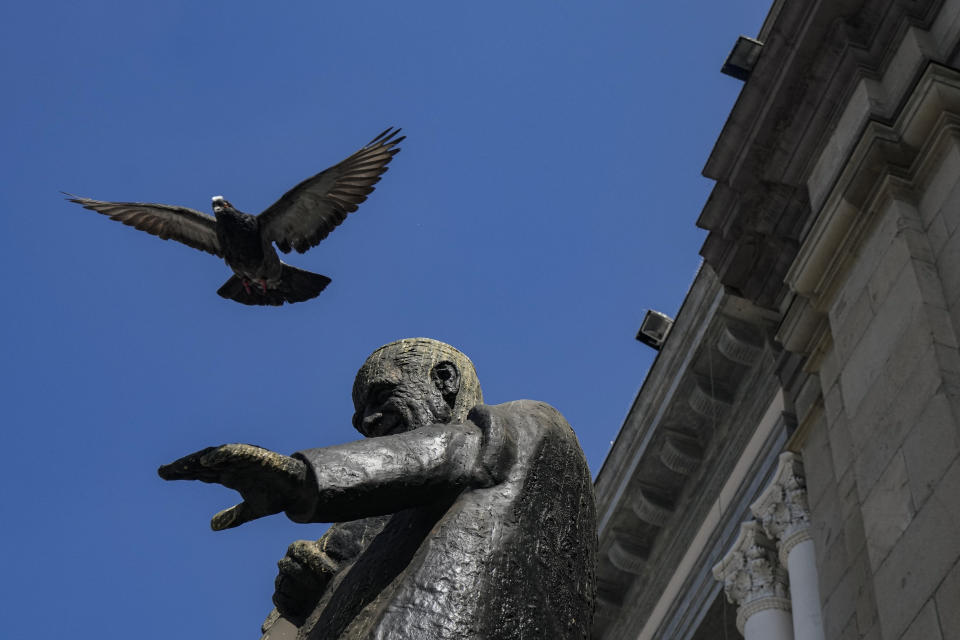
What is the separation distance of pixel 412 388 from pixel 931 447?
4.61m

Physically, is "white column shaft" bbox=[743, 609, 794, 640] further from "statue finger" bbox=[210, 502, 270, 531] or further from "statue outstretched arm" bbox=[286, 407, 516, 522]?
"statue finger" bbox=[210, 502, 270, 531]

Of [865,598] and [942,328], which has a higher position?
[942,328]

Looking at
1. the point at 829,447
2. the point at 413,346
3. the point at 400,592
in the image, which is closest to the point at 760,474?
the point at 829,447

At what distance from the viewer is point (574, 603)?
405 centimetres

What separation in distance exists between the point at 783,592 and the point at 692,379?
151 inches

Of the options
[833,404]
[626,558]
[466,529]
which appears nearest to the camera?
[466,529]

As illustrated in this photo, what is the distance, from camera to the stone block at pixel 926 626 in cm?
782

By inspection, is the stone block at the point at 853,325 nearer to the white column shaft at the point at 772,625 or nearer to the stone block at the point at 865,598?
the stone block at the point at 865,598

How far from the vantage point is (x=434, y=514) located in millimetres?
4172

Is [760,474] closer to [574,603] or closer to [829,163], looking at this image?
[829,163]

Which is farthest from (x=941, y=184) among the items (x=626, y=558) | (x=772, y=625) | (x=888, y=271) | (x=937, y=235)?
(x=626, y=558)

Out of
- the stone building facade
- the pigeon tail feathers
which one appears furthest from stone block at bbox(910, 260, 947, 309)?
the pigeon tail feathers

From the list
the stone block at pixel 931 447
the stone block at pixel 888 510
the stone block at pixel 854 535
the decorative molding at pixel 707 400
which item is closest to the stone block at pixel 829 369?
the stone block at pixel 854 535

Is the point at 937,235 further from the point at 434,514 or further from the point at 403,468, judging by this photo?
the point at 403,468
